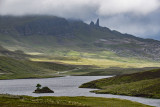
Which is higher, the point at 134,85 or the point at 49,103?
the point at 134,85

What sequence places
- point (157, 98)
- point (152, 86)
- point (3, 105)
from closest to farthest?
1. point (3, 105)
2. point (157, 98)
3. point (152, 86)

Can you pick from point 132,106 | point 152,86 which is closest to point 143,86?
point 152,86

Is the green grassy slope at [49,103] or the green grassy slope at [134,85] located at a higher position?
the green grassy slope at [134,85]

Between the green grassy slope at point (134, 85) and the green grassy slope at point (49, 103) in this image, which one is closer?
the green grassy slope at point (49, 103)

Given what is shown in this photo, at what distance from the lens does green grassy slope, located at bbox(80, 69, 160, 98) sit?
437 feet

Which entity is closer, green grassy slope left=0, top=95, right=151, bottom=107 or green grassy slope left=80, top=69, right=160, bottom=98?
green grassy slope left=0, top=95, right=151, bottom=107

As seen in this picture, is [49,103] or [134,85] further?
[134,85]

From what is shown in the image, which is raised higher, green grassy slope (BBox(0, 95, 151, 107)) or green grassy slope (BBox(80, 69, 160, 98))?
green grassy slope (BBox(80, 69, 160, 98))

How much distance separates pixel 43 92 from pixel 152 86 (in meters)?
54.6

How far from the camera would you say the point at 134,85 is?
156 m

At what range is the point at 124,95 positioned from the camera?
135125 millimetres

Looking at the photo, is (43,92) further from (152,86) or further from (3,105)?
(3,105)

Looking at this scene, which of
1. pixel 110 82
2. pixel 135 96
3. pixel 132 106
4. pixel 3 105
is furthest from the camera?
pixel 110 82

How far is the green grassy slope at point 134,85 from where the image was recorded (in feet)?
437
